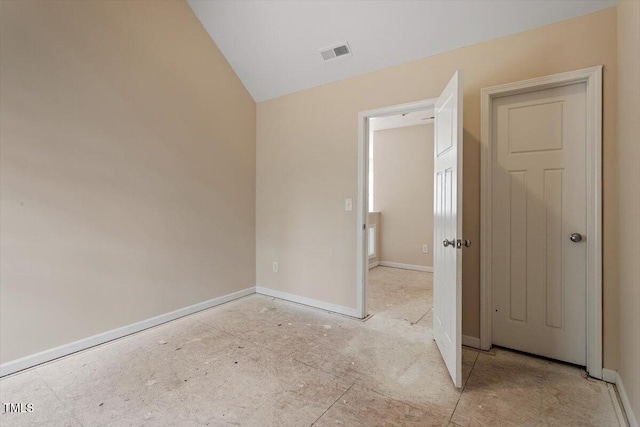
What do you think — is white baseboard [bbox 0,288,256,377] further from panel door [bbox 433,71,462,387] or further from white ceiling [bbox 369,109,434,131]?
white ceiling [bbox 369,109,434,131]

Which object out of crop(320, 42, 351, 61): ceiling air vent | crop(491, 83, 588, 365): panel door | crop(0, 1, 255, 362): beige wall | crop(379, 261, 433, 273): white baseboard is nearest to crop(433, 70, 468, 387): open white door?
crop(491, 83, 588, 365): panel door

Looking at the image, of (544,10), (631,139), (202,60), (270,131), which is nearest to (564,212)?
(631,139)

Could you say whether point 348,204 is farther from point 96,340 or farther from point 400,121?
point 400,121

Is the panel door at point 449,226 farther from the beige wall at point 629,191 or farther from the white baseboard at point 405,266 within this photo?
the white baseboard at point 405,266

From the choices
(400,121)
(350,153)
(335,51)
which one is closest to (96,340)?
(350,153)

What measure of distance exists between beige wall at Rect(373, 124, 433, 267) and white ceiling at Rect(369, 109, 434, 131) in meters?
0.11

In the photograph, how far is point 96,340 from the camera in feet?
7.92

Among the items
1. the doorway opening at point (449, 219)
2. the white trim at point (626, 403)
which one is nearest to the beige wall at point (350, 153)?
the white trim at point (626, 403)

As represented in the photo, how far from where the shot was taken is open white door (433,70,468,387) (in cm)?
184

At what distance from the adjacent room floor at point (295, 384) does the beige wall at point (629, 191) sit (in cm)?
30

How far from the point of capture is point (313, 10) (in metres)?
2.59

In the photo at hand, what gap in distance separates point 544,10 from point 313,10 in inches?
68.5

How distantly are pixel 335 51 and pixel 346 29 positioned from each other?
0.25 metres

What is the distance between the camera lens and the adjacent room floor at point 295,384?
5.32ft
